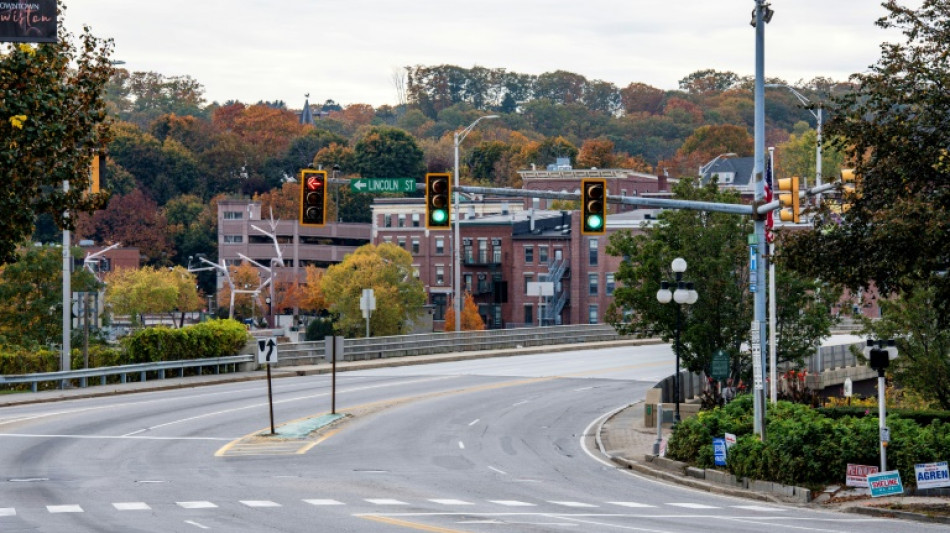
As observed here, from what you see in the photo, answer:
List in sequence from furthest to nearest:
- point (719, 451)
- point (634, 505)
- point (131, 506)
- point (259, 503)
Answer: point (719, 451), point (634, 505), point (259, 503), point (131, 506)

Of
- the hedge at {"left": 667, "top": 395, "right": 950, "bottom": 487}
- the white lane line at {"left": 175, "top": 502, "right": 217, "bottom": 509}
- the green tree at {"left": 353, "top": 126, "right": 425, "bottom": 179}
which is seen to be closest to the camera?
the white lane line at {"left": 175, "top": 502, "right": 217, "bottom": 509}

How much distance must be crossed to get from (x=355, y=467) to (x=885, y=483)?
1226 cm

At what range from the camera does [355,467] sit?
111ft

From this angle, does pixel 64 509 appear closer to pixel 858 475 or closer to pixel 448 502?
pixel 448 502

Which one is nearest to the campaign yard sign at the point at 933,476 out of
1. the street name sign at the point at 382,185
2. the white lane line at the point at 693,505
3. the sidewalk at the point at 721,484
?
the sidewalk at the point at 721,484

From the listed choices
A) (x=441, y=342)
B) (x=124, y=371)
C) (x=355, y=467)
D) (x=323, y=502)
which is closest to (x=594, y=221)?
(x=355, y=467)

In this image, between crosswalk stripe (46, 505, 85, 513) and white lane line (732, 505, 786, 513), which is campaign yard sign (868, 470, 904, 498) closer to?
white lane line (732, 505, 786, 513)

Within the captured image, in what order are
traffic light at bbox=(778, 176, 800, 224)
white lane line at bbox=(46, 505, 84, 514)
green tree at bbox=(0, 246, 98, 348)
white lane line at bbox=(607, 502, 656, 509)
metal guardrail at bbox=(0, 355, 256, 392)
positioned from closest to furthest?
white lane line at bbox=(46, 505, 84, 514), white lane line at bbox=(607, 502, 656, 509), traffic light at bbox=(778, 176, 800, 224), metal guardrail at bbox=(0, 355, 256, 392), green tree at bbox=(0, 246, 98, 348)

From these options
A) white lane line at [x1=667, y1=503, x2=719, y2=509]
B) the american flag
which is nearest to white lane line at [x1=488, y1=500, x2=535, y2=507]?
white lane line at [x1=667, y1=503, x2=719, y2=509]

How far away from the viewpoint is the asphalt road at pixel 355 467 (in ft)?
82.4

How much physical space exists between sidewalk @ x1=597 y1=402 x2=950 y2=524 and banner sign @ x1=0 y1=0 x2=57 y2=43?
17558mm

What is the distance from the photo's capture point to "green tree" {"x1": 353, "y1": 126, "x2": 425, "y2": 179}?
608 ft

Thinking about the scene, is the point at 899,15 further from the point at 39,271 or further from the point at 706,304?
the point at 39,271

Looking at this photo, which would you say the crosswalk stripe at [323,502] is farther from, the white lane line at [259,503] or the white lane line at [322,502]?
the white lane line at [259,503]
